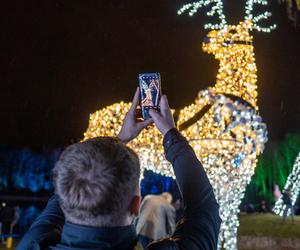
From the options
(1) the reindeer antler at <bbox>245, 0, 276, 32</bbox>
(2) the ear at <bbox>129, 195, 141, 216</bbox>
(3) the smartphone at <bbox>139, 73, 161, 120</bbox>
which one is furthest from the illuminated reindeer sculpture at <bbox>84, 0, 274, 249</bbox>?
(2) the ear at <bbox>129, 195, 141, 216</bbox>

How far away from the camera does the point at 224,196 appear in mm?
8227

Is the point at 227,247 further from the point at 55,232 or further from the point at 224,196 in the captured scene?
the point at 55,232

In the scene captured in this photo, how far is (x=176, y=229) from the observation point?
5.73ft

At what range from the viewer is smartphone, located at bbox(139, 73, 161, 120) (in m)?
2.17

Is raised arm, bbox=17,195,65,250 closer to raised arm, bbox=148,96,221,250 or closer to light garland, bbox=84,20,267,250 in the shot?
raised arm, bbox=148,96,221,250

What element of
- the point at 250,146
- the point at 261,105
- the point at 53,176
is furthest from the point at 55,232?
the point at 261,105

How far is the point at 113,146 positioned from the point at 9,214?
41.2 ft

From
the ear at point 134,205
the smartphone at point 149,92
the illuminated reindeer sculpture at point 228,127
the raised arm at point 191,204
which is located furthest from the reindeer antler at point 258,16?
the ear at point 134,205

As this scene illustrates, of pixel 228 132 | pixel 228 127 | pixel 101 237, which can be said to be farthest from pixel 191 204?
pixel 228 132

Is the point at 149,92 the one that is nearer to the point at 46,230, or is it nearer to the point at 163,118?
the point at 163,118

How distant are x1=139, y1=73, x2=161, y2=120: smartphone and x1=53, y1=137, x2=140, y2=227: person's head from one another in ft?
1.78

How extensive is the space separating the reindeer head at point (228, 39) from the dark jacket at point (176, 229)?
645 centimetres

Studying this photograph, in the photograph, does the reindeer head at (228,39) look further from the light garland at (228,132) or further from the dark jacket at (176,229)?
the dark jacket at (176,229)

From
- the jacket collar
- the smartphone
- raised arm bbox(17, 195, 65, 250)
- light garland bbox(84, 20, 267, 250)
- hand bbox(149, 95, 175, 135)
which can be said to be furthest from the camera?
light garland bbox(84, 20, 267, 250)
